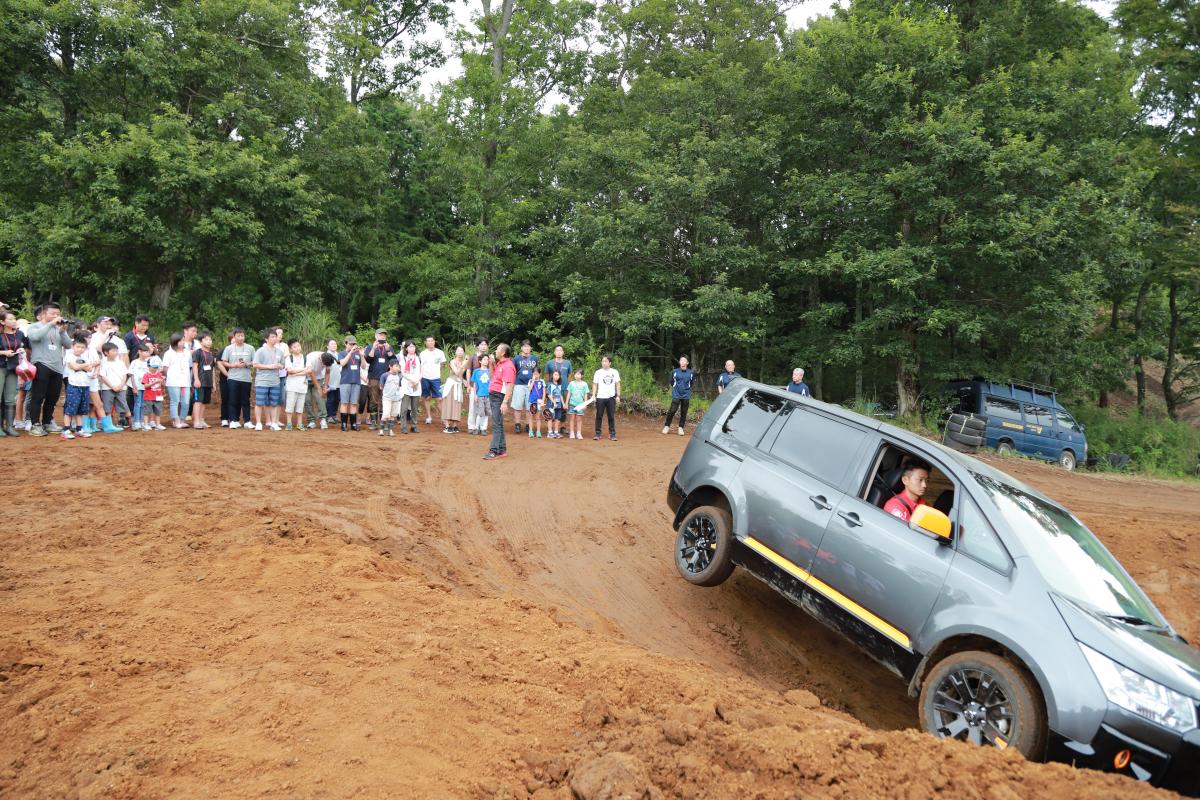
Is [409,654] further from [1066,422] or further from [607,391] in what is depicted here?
[1066,422]

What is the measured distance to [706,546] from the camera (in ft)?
21.6

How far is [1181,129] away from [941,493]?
30236 millimetres

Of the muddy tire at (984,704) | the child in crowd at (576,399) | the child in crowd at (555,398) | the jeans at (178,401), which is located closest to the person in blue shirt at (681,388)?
the child in crowd at (576,399)

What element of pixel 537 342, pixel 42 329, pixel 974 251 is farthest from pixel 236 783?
pixel 537 342

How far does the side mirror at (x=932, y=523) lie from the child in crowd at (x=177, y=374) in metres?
12.2

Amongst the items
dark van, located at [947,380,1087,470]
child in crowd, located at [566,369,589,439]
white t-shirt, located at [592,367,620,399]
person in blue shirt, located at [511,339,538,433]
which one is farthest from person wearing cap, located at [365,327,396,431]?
dark van, located at [947,380,1087,470]

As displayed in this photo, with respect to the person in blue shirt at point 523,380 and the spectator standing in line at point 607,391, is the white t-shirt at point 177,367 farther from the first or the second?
the spectator standing in line at point 607,391

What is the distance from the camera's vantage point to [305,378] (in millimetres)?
13664

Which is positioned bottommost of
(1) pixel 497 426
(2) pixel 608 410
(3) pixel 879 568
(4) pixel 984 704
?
(4) pixel 984 704

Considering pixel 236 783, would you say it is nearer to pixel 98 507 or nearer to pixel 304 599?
pixel 304 599

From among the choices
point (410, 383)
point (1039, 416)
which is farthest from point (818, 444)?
point (1039, 416)

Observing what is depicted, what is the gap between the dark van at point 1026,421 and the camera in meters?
19.2

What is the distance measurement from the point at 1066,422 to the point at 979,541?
60.8 ft

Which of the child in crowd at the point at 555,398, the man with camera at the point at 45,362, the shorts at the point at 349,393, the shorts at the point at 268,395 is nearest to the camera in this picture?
the man with camera at the point at 45,362
